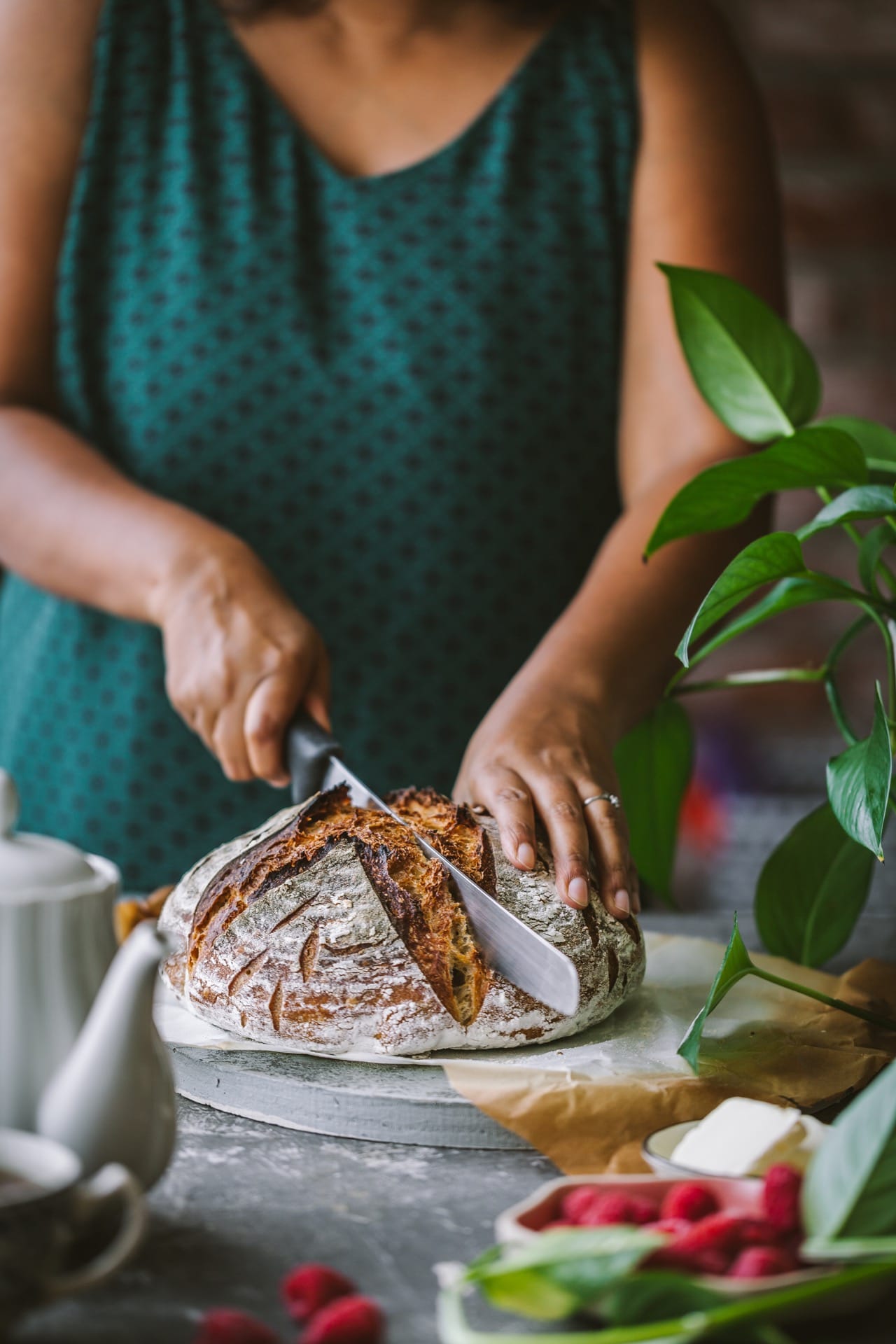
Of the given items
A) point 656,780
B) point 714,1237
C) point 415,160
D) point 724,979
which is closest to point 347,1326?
point 714,1237

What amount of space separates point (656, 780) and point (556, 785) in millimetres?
180

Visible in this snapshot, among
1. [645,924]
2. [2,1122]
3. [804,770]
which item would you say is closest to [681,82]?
[645,924]

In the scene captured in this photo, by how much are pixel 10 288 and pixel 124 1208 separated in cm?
100

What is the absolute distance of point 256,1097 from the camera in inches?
29.4

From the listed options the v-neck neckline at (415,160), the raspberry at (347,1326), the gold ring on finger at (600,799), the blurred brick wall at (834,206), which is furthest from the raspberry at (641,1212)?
the blurred brick wall at (834,206)

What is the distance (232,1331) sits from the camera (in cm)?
45

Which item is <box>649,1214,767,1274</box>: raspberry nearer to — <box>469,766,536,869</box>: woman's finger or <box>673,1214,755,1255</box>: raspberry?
<box>673,1214,755,1255</box>: raspberry

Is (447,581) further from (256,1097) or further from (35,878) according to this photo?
(35,878)

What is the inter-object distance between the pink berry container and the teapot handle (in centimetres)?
14

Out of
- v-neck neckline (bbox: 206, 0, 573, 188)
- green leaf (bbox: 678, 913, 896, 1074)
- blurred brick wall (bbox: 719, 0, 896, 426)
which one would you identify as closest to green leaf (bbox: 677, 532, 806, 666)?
green leaf (bbox: 678, 913, 896, 1074)

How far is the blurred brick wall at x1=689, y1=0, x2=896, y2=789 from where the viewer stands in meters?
2.26

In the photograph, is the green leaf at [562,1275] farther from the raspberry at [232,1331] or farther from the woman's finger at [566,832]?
the woman's finger at [566,832]

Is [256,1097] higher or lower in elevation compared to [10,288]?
lower

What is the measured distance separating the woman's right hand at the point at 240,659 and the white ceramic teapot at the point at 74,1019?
421mm
